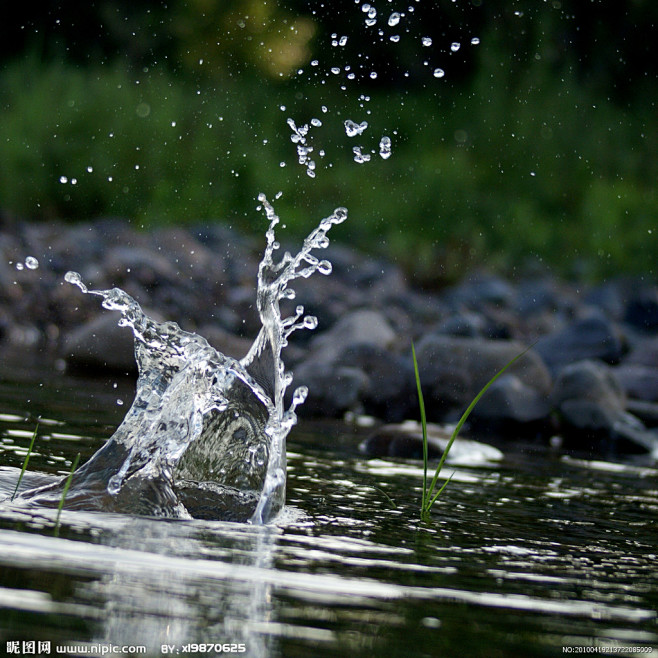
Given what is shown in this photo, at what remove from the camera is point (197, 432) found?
11.9 feet

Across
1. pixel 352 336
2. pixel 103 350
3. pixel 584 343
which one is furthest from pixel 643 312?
pixel 103 350

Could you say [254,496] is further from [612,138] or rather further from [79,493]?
[612,138]

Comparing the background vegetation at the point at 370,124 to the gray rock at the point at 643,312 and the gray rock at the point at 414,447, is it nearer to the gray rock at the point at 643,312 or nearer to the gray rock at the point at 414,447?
the gray rock at the point at 643,312

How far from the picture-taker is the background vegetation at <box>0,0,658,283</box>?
13.0m

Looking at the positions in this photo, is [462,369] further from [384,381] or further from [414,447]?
[414,447]

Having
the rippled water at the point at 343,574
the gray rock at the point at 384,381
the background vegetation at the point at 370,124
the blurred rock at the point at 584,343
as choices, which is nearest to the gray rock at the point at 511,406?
the gray rock at the point at 384,381

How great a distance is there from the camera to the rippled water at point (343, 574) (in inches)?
75.7

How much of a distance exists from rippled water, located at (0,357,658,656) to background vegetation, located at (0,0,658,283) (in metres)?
9.25

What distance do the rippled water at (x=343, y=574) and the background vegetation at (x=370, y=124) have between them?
925 cm

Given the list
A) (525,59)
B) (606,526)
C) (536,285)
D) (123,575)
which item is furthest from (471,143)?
(123,575)

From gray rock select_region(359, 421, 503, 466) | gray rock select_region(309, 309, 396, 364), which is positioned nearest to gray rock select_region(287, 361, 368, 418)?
gray rock select_region(309, 309, 396, 364)

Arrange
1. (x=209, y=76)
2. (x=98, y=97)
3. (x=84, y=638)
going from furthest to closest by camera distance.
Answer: (x=209, y=76) → (x=98, y=97) → (x=84, y=638)

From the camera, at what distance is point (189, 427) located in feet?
11.7

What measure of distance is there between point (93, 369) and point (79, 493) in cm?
421
